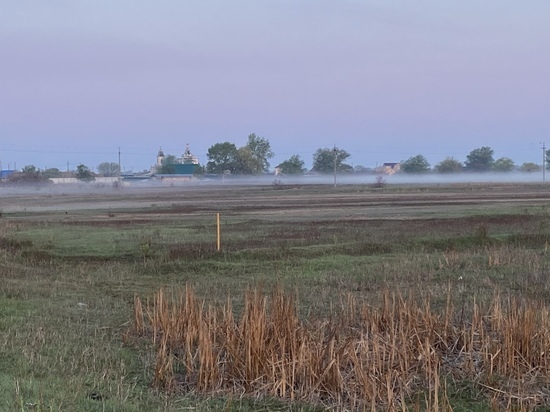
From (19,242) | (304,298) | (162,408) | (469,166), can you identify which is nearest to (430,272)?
(304,298)

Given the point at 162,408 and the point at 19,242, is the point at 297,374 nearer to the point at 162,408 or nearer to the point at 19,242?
the point at 162,408

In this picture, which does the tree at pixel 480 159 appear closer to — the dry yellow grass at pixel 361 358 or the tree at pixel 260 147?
the tree at pixel 260 147

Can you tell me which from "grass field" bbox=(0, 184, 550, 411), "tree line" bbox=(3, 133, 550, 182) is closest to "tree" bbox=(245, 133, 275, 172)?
"tree line" bbox=(3, 133, 550, 182)

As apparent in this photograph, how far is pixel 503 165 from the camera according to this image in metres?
180

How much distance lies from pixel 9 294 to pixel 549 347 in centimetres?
1098

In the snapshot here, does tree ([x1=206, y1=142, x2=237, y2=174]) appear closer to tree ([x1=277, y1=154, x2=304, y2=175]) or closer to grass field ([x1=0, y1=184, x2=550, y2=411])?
tree ([x1=277, y1=154, x2=304, y2=175])

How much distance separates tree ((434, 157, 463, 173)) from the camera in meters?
168

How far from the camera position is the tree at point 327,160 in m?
169

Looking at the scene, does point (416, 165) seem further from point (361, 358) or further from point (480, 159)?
point (361, 358)

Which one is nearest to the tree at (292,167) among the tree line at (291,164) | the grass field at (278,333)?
the tree line at (291,164)

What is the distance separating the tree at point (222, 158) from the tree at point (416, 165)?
4746 cm

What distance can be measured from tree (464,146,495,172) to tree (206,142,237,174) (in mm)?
63852

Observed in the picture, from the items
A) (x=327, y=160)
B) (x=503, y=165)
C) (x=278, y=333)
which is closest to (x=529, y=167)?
(x=503, y=165)

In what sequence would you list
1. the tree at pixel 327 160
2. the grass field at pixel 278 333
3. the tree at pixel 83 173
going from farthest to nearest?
1. the tree at pixel 327 160
2. the tree at pixel 83 173
3. the grass field at pixel 278 333
